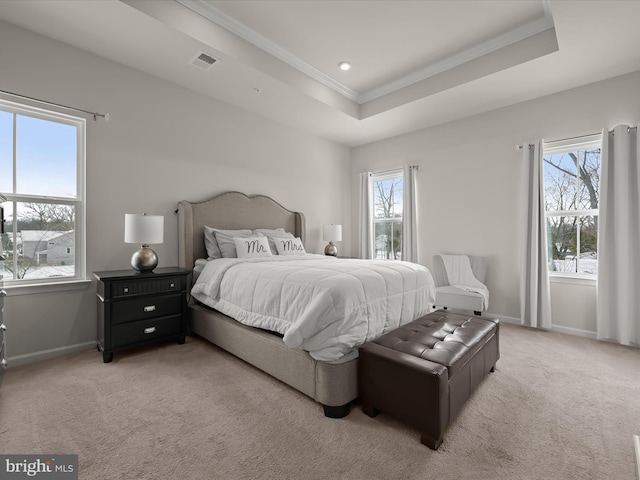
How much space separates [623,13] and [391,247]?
3.60 m

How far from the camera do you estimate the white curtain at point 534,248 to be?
11.6 feet

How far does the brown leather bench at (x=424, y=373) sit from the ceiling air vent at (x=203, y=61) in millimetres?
2888

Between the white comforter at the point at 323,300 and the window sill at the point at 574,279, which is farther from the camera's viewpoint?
the window sill at the point at 574,279

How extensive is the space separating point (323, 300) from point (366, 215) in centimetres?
370

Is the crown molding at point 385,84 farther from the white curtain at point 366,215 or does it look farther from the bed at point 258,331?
the bed at point 258,331

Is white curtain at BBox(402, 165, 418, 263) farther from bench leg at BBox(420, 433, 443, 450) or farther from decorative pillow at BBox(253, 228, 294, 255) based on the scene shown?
bench leg at BBox(420, 433, 443, 450)

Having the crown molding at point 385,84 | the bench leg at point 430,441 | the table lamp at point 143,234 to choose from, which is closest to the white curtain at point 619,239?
the crown molding at point 385,84

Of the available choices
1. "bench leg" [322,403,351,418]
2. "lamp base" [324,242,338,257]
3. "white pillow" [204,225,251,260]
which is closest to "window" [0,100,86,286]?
"white pillow" [204,225,251,260]

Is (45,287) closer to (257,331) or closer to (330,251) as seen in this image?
(257,331)

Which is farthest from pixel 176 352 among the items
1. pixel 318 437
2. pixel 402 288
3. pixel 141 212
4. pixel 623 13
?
pixel 623 13

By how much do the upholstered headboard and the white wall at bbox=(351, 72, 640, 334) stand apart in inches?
78.2

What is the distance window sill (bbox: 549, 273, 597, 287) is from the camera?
337 cm

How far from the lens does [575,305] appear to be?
344 centimetres

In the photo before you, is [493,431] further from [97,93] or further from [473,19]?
[97,93]
